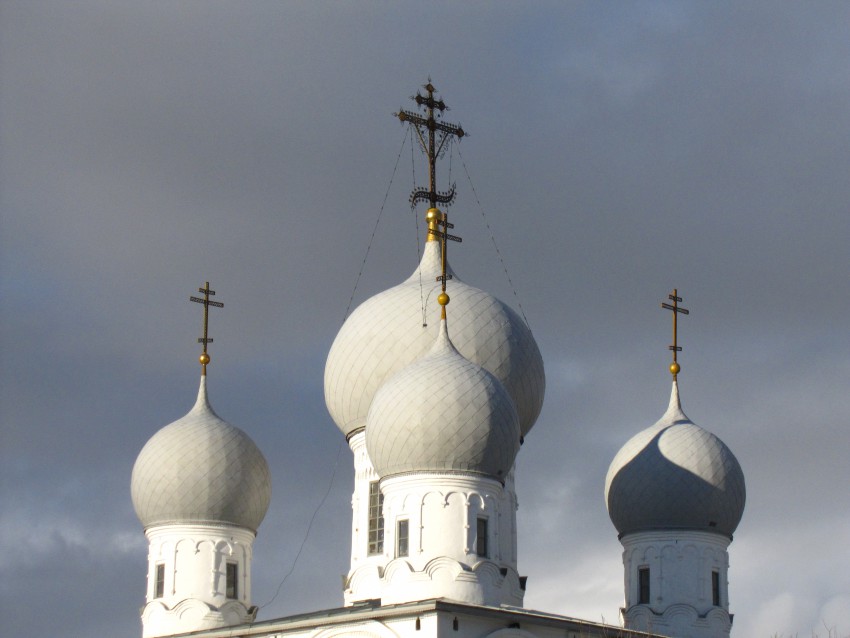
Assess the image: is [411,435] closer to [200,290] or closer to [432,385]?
[432,385]

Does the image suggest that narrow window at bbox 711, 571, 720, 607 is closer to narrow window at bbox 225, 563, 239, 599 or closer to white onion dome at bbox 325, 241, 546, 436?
white onion dome at bbox 325, 241, 546, 436

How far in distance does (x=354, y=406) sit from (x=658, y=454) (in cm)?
640

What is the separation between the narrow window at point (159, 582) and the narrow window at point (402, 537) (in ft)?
25.9

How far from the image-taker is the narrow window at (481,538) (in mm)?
36438

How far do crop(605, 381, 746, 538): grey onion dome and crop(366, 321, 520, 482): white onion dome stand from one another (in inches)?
235

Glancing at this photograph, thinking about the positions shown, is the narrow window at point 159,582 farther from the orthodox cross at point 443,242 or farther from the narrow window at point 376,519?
the orthodox cross at point 443,242

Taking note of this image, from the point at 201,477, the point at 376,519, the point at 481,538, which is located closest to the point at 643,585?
the point at 376,519

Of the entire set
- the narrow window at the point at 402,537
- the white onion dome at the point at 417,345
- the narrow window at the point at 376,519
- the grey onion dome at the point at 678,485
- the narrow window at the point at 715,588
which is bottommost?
the narrow window at the point at 402,537

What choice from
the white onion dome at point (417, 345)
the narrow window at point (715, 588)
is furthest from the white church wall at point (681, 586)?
the white onion dome at point (417, 345)

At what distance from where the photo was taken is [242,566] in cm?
4294

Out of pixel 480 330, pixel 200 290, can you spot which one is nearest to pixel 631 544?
pixel 480 330

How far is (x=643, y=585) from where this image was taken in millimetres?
42781

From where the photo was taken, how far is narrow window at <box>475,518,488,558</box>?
36.4 metres

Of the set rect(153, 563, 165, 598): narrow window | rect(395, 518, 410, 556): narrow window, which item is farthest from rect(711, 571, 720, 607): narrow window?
rect(153, 563, 165, 598): narrow window
